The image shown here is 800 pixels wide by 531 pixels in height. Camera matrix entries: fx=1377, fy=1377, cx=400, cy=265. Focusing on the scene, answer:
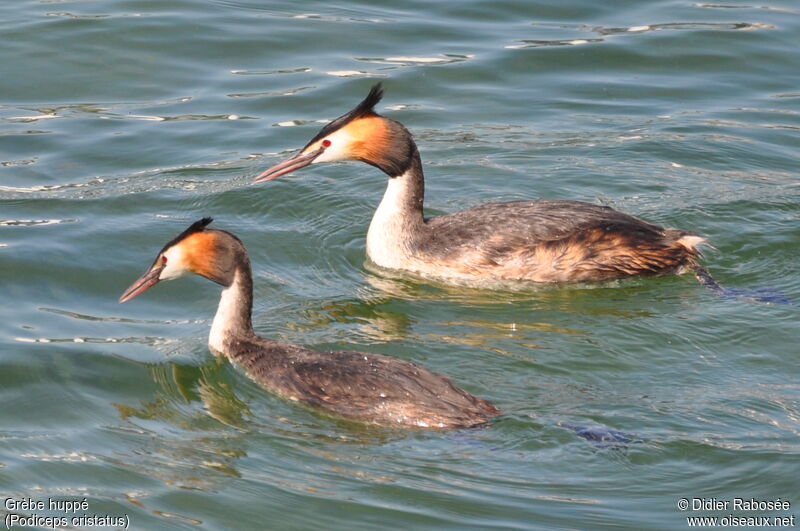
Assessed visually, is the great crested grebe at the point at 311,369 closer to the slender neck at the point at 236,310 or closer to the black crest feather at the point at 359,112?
the slender neck at the point at 236,310

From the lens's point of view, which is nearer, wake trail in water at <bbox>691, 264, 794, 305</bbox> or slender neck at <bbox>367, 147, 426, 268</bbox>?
wake trail in water at <bbox>691, 264, 794, 305</bbox>

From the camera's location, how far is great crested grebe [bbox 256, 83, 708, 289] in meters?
9.51

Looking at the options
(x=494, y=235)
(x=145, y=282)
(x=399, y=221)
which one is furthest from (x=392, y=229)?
(x=145, y=282)

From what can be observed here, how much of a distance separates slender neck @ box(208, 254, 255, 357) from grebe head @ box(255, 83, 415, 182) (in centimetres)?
192

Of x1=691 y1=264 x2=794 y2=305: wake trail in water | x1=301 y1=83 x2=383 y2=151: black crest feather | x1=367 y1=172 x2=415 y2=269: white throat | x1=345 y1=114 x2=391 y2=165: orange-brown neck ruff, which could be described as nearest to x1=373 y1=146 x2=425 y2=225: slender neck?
x1=367 y1=172 x2=415 y2=269: white throat

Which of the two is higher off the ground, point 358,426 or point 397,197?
point 397,197

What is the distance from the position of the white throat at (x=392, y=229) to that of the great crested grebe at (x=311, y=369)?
1909 millimetres

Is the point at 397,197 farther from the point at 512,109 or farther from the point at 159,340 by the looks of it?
the point at 512,109

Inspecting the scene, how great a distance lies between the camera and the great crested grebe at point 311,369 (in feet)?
23.5

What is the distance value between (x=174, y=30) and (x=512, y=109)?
4.05 metres

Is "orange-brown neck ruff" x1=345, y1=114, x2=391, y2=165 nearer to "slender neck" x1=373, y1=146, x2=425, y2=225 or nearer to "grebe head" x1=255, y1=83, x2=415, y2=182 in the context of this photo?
"grebe head" x1=255, y1=83, x2=415, y2=182

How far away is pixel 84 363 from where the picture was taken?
8156 millimetres

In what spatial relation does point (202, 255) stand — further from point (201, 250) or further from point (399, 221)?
point (399, 221)

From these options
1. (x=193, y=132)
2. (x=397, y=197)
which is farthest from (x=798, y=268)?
(x=193, y=132)
